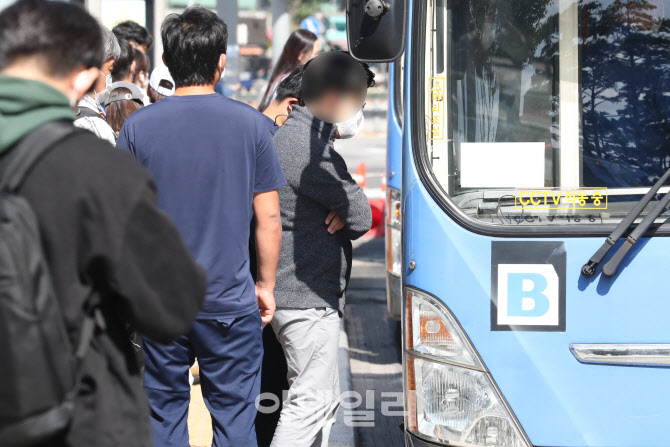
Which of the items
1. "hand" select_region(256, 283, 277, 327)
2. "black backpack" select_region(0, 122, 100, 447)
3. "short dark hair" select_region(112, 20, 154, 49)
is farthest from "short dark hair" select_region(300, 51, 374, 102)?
"short dark hair" select_region(112, 20, 154, 49)

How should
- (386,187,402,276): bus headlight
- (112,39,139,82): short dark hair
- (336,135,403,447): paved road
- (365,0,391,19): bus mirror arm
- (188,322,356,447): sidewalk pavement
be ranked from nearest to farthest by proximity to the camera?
(365,0,391,19): bus mirror arm → (188,322,356,447): sidewalk pavement → (112,39,139,82): short dark hair → (336,135,403,447): paved road → (386,187,402,276): bus headlight

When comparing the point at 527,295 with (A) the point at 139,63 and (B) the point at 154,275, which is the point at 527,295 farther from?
(A) the point at 139,63

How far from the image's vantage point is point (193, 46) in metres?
2.87

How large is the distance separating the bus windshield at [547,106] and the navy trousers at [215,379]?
908 mm

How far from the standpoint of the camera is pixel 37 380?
1.57 m

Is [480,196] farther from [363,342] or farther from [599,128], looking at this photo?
[363,342]

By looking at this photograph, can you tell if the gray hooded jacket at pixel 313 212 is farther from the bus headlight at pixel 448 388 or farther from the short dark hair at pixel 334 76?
the bus headlight at pixel 448 388

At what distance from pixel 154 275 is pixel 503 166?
142 centimetres

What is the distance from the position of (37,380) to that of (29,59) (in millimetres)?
664

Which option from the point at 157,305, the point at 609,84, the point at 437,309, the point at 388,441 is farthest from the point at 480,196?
the point at 388,441

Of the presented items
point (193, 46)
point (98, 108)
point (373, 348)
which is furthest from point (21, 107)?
point (373, 348)

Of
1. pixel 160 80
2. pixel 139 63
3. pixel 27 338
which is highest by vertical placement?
pixel 139 63

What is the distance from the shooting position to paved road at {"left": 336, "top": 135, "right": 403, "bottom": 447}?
4.90 metres

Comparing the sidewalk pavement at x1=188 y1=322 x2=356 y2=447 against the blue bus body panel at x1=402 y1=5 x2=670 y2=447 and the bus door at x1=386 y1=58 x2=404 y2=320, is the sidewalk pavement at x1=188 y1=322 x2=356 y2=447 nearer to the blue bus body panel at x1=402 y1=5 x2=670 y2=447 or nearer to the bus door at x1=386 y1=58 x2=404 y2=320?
the bus door at x1=386 y1=58 x2=404 y2=320
